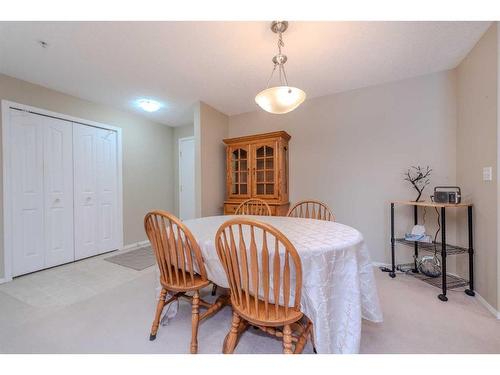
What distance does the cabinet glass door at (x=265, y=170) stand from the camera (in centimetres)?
290

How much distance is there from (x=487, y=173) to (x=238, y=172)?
101 inches

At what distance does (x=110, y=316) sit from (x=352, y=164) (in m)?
2.96

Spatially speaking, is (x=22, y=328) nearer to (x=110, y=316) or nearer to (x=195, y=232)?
(x=110, y=316)

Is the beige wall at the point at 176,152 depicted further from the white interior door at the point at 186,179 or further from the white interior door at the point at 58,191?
the white interior door at the point at 58,191

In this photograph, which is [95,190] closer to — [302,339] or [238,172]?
[238,172]

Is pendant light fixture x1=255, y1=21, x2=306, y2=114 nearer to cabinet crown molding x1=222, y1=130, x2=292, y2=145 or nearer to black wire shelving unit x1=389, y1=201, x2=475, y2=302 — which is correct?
cabinet crown molding x1=222, y1=130, x2=292, y2=145

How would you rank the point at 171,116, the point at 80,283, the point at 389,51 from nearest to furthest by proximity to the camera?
the point at 389,51 → the point at 80,283 → the point at 171,116

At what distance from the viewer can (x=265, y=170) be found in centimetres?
296

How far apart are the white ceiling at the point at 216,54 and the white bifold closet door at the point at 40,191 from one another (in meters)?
0.55

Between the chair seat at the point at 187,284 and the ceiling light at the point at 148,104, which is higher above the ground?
the ceiling light at the point at 148,104

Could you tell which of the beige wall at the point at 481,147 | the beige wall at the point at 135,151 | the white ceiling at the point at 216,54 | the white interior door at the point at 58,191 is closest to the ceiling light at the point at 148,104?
the white ceiling at the point at 216,54
